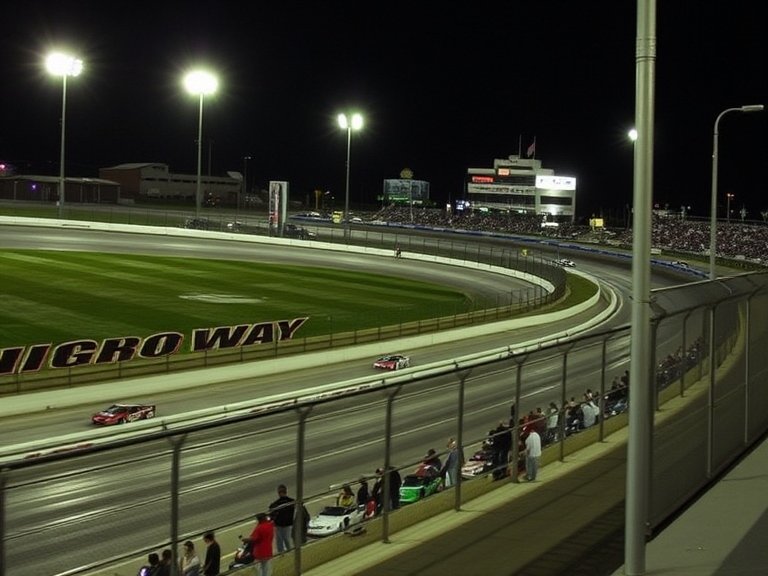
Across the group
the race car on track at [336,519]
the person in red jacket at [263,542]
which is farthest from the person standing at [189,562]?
the race car on track at [336,519]

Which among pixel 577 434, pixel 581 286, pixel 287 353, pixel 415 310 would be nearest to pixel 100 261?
pixel 415 310

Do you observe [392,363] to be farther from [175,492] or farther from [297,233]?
[297,233]

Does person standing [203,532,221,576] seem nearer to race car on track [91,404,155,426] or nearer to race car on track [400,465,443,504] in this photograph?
race car on track [400,465,443,504]

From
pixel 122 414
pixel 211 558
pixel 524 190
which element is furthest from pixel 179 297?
pixel 524 190

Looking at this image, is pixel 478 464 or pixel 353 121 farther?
pixel 353 121

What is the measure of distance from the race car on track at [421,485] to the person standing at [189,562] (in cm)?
324

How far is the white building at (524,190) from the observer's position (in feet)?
488

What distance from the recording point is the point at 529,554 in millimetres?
8398

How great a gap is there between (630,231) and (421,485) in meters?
109

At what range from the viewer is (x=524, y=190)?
15150 cm

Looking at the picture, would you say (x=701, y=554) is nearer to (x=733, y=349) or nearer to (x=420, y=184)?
(x=733, y=349)

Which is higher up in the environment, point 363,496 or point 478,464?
point 363,496

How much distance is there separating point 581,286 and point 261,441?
58.9 meters

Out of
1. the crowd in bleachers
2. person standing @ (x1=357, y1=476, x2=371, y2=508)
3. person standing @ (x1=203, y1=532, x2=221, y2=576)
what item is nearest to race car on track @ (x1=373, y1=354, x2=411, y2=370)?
person standing @ (x1=357, y1=476, x2=371, y2=508)
